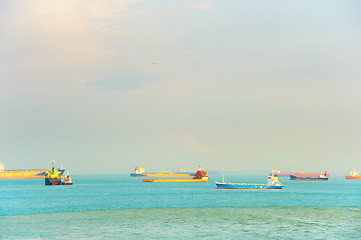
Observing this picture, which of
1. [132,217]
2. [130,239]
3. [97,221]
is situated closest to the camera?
[130,239]

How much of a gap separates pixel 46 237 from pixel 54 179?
144 meters

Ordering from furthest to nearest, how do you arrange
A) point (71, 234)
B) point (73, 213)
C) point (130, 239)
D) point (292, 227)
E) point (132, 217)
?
1. point (73, 213)
2. point (132, 217)
3. point (292, 227)
4. point (71, 234)
5. point (130, 239)

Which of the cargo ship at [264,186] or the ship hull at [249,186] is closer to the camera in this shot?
the ship hull at [249,186]

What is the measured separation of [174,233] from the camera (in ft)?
178

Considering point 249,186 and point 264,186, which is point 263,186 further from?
point 249,186

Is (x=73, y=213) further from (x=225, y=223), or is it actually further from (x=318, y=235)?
(x=318, y=235)

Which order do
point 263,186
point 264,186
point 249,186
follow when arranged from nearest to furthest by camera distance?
1. point 264,186
2. point 263,186
3. point 249,186

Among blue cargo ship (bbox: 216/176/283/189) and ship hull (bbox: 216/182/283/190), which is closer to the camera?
ship hull (bbox: 216/182/283/190)

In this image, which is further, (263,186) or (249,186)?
(249,186)

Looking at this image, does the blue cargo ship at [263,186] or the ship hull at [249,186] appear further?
the blue cargo ship at [263,186]

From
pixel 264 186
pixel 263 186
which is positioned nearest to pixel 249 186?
pixel 263 186

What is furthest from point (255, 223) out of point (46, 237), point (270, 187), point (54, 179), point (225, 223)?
point (54, 179)

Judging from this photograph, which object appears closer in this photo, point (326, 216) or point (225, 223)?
point (225, 223)

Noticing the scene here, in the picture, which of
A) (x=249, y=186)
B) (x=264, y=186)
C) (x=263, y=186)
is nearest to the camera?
(x=264, y=186)
